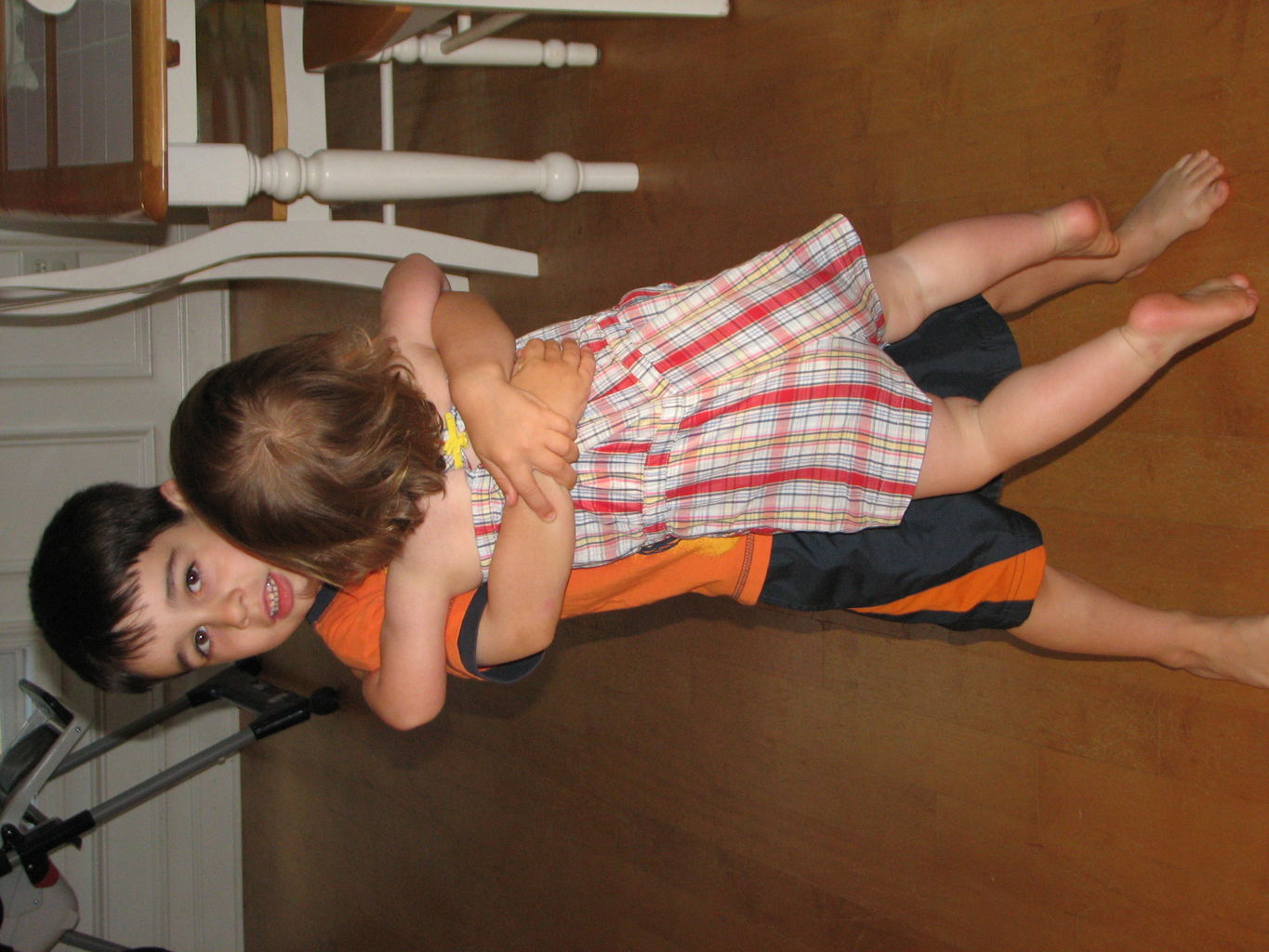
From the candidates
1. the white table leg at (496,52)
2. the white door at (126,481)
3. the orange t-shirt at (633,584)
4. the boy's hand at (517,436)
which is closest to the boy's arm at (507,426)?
the boy's hand at (517,436)

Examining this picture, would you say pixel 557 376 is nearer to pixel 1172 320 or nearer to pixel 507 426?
pixel 507 426

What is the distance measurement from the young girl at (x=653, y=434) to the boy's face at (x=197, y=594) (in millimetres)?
100

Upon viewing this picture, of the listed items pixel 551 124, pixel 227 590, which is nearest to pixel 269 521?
pixel 227 590

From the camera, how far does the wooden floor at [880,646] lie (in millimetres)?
1303

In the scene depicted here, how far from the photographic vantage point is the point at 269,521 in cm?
95

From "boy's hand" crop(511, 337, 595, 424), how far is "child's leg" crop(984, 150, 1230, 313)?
0.60 metres

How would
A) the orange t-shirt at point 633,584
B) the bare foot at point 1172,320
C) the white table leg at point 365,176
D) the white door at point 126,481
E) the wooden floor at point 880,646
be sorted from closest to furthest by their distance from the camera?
the bare foot at point 1172,320 → the orange t-shirt at point 633,584 → the wooden floor at point 880,646 → the white table leg at point 365,176 → the white door at point 126,481

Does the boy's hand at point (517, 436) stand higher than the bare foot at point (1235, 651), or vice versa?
the boy's hand at point (517, 436)

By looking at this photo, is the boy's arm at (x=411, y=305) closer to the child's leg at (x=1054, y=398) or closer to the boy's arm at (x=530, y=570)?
the boy's arm at (x=530, y=570)

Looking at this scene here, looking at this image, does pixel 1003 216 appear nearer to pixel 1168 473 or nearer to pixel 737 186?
pixel 1168 473

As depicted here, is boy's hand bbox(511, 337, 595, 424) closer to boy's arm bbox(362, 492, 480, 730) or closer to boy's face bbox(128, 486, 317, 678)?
boy's arm bbox(362, 492, 480, 730)

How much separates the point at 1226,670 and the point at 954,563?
38 cm

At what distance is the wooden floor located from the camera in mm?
1303

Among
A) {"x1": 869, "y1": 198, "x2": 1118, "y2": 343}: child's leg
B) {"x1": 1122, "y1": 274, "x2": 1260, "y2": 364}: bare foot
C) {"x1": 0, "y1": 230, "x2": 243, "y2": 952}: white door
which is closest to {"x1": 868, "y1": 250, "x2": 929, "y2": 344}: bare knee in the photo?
{"x1": 869, "y1": 198, "x2": 1118, "y2": 343}: child's leg
